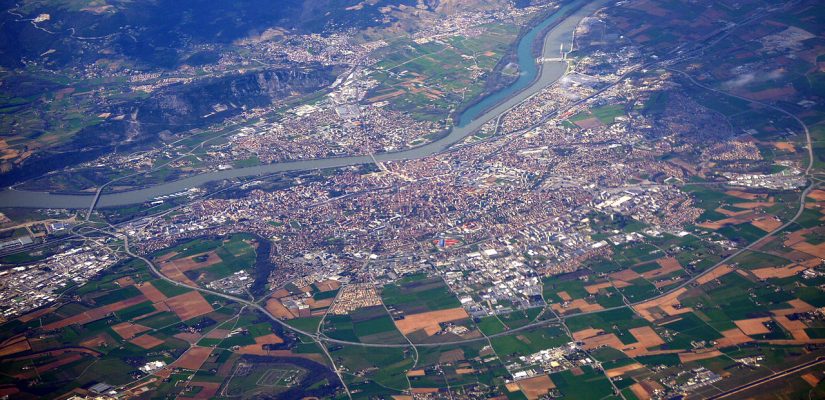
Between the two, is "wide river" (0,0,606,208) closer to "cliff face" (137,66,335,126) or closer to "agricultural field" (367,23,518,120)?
"agricultural field" (367,23,518,120)

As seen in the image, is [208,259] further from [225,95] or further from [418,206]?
[225,95]

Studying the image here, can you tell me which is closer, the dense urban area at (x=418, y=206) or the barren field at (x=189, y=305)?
the dense urban area at (x=418, y=206)

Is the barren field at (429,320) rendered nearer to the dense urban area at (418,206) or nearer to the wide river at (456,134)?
the dense urban area at (418,206)

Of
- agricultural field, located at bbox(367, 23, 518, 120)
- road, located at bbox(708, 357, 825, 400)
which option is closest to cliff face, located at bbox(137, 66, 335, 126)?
agricultural field, located at bbox(367, 23, 518, 120)

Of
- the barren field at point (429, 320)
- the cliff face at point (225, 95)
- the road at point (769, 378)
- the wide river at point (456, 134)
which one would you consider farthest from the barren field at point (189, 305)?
the road at point (769, 378)

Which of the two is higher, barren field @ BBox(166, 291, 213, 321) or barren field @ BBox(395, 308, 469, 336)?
barren field @ BBox(166, 291, 213, 321)

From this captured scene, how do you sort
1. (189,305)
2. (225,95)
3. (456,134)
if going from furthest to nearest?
(225,95)
(456,134)
(189,305)

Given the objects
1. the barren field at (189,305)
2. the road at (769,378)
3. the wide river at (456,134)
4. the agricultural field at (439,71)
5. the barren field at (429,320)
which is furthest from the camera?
the agricultural field at (439,71)

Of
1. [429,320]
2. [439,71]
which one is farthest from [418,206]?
[439,71]
